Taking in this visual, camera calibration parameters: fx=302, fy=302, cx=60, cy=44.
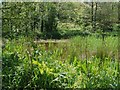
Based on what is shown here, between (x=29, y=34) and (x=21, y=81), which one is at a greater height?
(x=29, y=34)

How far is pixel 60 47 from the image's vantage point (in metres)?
3.88

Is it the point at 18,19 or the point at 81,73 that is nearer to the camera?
the point at 81,73

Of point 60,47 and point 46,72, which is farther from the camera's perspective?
point 60,47

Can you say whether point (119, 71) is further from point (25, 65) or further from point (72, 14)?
point (72, 14)

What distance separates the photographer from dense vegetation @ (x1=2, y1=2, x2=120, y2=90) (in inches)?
101

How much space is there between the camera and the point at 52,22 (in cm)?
444

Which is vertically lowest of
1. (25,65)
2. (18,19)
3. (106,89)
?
(106,89)

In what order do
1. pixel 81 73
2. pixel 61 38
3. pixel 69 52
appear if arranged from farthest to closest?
1. pixel 61 38
2. pixel 69 52
3. pixel 81 73

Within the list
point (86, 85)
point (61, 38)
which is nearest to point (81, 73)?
point (86, 85)

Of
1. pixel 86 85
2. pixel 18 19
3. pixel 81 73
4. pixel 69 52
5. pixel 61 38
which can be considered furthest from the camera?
pixel 61 38

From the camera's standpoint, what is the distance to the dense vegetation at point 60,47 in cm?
258

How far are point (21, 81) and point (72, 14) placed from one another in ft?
7.14

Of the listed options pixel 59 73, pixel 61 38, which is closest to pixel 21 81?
pixel 59 73

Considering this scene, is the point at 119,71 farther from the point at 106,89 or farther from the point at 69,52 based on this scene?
the point at 69,52
